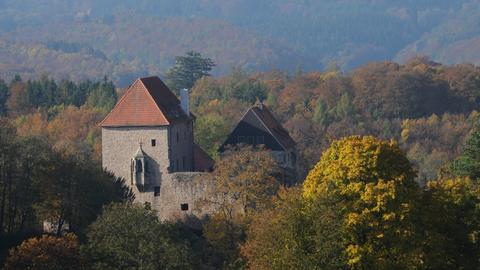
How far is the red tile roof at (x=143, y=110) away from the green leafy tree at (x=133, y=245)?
15867 mm

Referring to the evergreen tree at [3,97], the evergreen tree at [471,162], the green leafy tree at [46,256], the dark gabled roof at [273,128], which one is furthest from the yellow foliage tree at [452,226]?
the evergreen tree at [3,97]

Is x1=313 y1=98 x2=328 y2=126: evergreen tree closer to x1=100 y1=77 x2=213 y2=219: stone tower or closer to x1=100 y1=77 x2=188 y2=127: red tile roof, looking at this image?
x1=100 y1=77 x2=188 y2=127: red tile roof

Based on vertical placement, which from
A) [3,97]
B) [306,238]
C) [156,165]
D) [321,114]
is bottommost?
[306,238]

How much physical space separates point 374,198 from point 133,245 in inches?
324

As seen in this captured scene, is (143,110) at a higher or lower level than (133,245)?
higher

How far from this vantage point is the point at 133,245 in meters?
46.2

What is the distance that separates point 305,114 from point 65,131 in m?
24.2

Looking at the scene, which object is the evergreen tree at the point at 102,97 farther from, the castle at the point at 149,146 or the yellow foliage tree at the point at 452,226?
the yellow foliage tree at the point at 452,226

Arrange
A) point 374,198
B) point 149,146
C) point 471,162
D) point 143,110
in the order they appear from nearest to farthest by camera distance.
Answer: point 374,198 → point 471,162 → point 149,146 → point 143,110

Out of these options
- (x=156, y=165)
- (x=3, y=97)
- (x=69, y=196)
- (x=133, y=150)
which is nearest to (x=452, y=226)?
(x=69, y=196)

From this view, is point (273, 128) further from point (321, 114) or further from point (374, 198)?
point (321, 114)

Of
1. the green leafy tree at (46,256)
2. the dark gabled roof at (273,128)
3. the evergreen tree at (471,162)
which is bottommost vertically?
the green leafy tree at (46,256)

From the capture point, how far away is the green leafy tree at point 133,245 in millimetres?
45125

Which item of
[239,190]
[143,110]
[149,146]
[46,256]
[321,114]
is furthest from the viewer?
[321,114]
